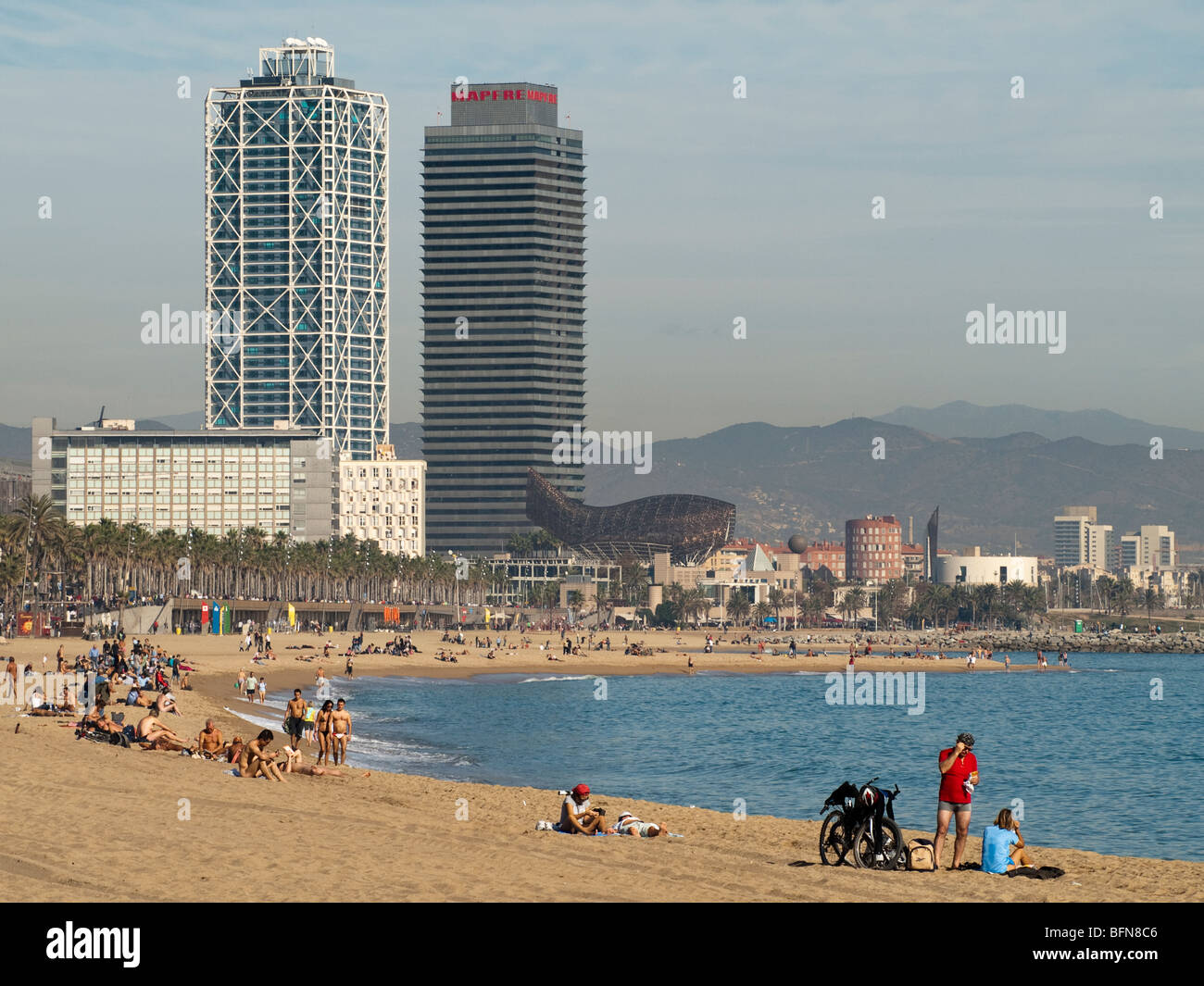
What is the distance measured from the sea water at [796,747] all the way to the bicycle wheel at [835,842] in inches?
303

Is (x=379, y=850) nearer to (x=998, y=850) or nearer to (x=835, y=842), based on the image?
(x=835, y=842)

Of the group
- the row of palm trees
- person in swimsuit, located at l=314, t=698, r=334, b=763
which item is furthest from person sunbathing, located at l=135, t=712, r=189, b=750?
the row of palm trees

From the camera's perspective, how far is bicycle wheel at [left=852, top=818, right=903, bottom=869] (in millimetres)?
22922

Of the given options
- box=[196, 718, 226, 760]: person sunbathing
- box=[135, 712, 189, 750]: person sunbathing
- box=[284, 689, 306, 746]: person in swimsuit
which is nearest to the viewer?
box=[196, 718, 226, 760]: person sunbathing

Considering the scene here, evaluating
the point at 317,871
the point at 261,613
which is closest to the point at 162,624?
the point at 261,613

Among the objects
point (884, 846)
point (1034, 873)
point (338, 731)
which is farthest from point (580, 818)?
point (338, 731)

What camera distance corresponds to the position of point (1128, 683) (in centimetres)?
13975

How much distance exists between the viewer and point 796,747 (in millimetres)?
61312

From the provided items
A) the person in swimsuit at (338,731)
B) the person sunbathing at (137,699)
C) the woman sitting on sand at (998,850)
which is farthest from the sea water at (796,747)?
the woman sitting on sand at (998,850)

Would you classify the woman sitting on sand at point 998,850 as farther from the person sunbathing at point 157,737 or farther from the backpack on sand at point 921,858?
the person sunbathing at point 157,737

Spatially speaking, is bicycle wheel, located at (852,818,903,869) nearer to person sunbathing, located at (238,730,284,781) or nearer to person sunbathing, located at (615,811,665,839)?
person sunbathing, located at (615,811,665,839)

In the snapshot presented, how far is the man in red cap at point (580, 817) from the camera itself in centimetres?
2700

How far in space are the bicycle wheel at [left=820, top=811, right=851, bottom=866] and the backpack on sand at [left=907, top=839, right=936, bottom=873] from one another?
102cm

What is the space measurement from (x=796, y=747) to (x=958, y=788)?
3886 cm
